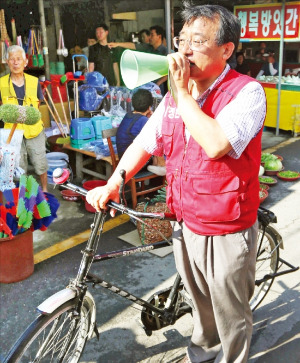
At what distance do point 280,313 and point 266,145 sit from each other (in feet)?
18.2

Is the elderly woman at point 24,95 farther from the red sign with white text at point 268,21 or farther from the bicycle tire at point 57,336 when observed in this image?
the red sign with white text at point 268,21

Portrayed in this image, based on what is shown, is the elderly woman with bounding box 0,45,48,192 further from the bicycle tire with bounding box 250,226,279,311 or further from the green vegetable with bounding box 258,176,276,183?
the bicycle tire with bounding box 250,226,279,311

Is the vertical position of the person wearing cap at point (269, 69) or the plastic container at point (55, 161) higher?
the person wearing cap at point (269, 69)

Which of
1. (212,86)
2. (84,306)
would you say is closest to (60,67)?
(84,306)

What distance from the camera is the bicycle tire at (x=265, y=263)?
3346mm

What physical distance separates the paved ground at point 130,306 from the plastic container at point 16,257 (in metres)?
0.08

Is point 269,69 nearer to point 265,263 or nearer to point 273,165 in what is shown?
point 273,165

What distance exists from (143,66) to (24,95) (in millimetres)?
4054

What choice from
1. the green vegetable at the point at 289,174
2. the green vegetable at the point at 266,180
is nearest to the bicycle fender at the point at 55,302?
the green vegetable at the point at 266,180

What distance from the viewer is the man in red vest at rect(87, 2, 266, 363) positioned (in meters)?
1.97

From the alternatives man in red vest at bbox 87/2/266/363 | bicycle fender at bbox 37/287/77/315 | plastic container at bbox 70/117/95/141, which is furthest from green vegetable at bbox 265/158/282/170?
bicycle fender at bbox 37/287/77/315

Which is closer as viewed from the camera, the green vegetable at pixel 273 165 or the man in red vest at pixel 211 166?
the man in red vest at pixel 211 166

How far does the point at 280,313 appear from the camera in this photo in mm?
3488

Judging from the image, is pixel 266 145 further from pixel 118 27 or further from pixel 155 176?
pixel 118 27
